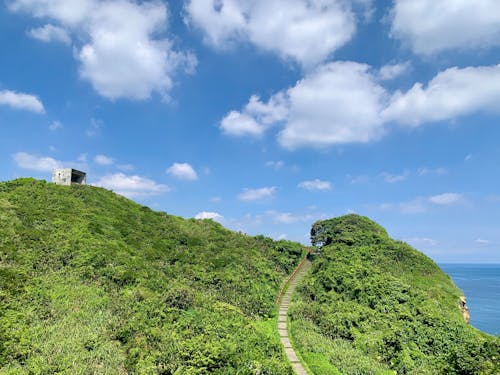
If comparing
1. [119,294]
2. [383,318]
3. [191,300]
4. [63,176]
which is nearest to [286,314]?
[383,318]

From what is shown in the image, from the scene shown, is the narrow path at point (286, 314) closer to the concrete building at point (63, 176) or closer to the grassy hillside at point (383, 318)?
the grassy hillside at point (383, 318)

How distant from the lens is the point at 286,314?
25.1 metres

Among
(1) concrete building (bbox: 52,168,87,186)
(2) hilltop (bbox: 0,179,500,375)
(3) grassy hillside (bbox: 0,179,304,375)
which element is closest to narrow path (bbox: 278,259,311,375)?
(2) hilltop (bbox: 0,179,500,375)

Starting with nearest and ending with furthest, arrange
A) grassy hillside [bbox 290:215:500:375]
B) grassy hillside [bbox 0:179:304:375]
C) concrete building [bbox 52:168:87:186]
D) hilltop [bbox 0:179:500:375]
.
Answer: grassy hillside [bbox 0:179:304:375]
hilltop [bbox 0:179:500:375]
grassy hillside [bbox 290:215:500:375]
concrete building [bbox 52:168:87:186]

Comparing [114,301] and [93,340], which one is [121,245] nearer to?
[114,301]

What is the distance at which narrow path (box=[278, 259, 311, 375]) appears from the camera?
57.0 ft

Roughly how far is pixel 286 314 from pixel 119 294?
13.1 metres

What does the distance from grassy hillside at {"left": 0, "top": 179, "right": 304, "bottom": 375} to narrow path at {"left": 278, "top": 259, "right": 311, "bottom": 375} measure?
2.77 ft

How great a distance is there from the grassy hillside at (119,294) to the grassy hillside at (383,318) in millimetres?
3318

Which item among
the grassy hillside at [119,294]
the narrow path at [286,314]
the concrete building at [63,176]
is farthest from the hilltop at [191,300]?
the concrete building at [63,176]

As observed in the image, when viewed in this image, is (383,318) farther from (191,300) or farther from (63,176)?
(63,176)

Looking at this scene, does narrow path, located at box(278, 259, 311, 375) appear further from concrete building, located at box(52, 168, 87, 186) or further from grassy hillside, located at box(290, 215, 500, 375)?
concrete building, located at box(52, 168, 87, 186)

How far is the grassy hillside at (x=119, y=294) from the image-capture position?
13.1m

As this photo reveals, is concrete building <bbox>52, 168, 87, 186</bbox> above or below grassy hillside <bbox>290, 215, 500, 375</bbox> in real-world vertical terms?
above
